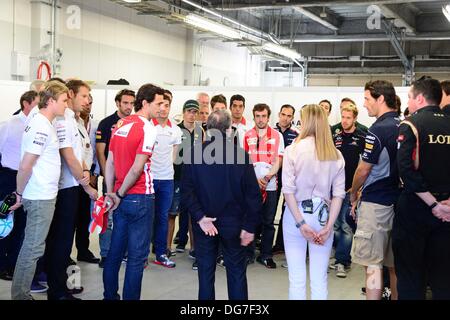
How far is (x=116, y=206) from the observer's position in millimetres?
3256

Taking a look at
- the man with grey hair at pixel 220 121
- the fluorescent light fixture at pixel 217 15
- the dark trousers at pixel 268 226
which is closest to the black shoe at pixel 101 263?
the dark trousers at pixel 268 226

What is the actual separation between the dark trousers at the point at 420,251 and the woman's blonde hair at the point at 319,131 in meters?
0.50

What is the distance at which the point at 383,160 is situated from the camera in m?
3.11

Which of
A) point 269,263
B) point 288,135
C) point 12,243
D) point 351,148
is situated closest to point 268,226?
point 269,263

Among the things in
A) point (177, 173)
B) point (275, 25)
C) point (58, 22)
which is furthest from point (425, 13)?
point (177, 173)

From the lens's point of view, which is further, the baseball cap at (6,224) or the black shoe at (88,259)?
the black shoe at (88,259)

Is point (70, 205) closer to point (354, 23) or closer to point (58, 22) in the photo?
point (58, 22)

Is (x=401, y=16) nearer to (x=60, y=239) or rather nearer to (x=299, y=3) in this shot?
(x=299, y=3)

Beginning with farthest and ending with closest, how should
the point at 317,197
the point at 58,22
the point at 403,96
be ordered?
1. the point at 58,22
2. the point at 403,96
3. the point at 317,197

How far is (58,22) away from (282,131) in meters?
5.88

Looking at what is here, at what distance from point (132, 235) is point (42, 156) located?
767 millimetres

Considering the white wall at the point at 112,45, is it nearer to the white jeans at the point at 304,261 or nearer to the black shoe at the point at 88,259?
the black shoe at the point at 88,259

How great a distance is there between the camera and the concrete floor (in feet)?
12.6

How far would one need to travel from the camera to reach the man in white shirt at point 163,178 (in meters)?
4.51
